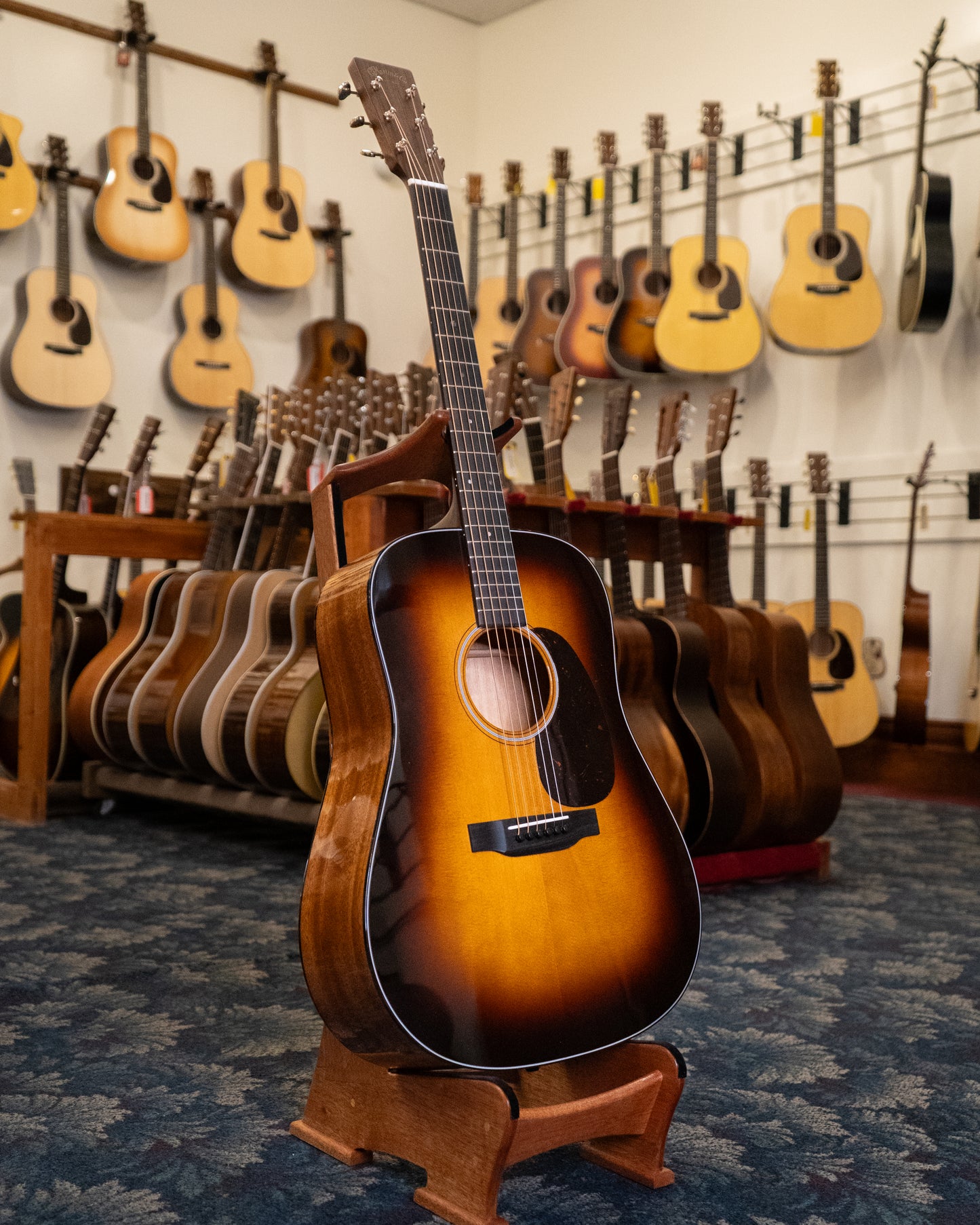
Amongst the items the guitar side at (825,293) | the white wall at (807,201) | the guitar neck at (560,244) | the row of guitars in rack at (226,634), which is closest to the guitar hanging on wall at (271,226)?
the guitar neck at (560,244)

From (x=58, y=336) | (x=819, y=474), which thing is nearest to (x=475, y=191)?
(x=58, y=336)

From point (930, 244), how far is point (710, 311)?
0.94 meters

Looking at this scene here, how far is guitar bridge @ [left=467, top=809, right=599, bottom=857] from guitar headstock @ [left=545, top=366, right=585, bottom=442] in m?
1.68

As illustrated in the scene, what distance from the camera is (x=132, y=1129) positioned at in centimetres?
143

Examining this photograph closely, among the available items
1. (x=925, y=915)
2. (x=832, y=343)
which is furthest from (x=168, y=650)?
(x=832, y=343)

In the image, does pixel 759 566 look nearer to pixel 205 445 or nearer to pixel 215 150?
pixel 205 445

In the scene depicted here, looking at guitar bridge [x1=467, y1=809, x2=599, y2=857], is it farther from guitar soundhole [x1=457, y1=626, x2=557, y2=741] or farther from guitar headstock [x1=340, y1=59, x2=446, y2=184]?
guitar headstock [x1=340, y1=59, x2=446, y2=184]

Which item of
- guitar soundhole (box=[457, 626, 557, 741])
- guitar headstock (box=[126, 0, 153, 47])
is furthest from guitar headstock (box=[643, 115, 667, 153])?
guitar soundhole (box=[457, 626, 557, 741])

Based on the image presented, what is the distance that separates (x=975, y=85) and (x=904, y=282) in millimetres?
737

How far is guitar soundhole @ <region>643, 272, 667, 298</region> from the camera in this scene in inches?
201

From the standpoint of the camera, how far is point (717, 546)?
319 cm

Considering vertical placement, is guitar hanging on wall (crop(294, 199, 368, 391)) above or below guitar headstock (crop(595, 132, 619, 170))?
below

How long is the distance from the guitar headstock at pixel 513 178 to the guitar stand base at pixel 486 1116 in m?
5.12

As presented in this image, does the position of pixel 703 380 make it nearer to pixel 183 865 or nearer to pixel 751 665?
pixel 751 665
